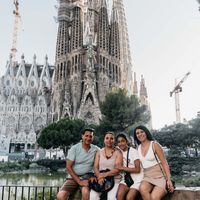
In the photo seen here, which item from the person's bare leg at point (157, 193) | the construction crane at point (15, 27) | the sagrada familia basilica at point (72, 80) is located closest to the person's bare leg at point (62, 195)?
the person's bare leg at point (157, 193)

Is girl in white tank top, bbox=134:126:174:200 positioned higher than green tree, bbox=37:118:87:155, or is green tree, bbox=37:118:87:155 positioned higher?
green tree, bbox=37:118:87:155

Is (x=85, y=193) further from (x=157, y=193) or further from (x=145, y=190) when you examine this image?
(x=157, y=193)

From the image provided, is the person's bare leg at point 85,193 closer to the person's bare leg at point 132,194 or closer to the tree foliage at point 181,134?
the person's bare leg at point 132,194

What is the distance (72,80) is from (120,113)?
84.1 ft

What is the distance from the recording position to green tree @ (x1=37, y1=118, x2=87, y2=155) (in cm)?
3644

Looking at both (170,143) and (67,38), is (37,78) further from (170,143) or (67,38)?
(170,143)

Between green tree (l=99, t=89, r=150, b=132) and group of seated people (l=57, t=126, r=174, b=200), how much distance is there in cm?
2610

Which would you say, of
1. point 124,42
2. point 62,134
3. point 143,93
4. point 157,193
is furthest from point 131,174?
point 143,93

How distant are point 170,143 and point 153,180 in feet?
95.2

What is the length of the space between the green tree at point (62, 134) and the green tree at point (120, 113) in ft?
18.1

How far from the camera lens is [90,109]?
169 feet

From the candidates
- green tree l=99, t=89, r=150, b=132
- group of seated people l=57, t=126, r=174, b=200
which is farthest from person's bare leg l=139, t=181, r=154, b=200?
green tree l=99, t=89, r=150, b=132

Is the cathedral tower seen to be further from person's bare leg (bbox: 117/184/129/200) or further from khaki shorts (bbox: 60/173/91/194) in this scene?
person's bare leg (bbox: 117/184/129/200)

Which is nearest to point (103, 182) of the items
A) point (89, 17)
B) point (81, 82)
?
point (81, 82)
